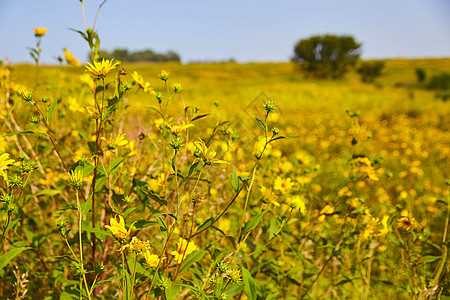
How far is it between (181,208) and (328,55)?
2633 centimetres

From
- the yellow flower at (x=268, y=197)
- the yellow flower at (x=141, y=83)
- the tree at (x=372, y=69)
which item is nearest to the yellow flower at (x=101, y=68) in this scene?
the yellow flower at (x=141, y=83)

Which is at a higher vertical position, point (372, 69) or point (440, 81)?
point (372, 69)

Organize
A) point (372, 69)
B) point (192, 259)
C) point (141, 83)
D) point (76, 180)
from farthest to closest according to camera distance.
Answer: point (372, 69) → point (141, 83) → point (192, 259) → point (76, 180)

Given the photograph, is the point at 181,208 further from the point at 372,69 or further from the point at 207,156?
the point at 372,69

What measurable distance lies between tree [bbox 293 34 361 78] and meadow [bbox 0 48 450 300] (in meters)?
22.7

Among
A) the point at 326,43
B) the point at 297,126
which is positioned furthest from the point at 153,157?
the point at 326,43

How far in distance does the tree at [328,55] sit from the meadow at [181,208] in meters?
22.7

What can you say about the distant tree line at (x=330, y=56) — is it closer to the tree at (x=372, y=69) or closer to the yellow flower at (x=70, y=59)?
the tree at (x=372, y=69)

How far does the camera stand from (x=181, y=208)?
1.15 metres

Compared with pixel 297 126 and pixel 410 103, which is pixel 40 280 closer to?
pixel 297 126

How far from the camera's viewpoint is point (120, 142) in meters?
0.78

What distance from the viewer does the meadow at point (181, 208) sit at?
0.68 metres

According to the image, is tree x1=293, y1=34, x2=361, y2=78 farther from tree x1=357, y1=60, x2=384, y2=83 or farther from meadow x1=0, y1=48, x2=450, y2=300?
meadow x1=0, y1=48, x2=450, y2=300

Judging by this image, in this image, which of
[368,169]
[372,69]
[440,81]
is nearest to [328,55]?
[372,69]
